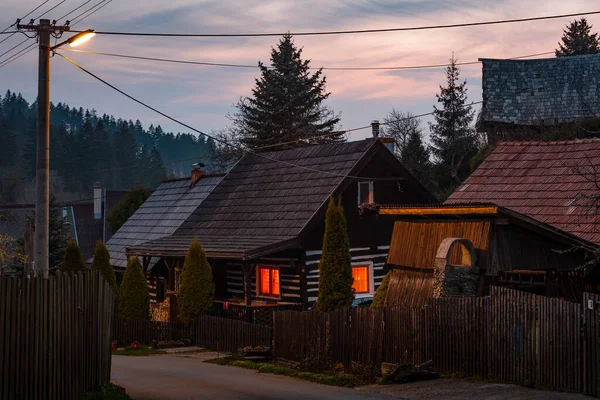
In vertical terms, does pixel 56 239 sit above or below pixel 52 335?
above

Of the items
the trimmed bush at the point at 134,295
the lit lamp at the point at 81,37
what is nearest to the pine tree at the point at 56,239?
the trimmed bush at the point at 134,295

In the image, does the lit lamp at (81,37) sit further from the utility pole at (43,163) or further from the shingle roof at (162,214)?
the shingle roof at (162,214)

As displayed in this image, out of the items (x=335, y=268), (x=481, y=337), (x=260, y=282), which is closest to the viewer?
(x=481, y=337)

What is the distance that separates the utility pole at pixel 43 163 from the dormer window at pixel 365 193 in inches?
764

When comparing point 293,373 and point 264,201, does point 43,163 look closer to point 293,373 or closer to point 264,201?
point 293,373

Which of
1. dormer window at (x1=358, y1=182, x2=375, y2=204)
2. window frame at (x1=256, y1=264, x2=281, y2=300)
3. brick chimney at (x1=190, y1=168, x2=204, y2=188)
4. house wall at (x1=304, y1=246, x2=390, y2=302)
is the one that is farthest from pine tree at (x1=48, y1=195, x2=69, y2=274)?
dormer window at (x1=358, y1=182, x2=375, y2=204)

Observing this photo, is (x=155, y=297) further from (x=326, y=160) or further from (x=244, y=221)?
(x=326, y=160)

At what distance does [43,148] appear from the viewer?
17609 millimetres

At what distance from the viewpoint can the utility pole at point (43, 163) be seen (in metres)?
17.1

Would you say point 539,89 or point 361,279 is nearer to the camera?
point 361,279

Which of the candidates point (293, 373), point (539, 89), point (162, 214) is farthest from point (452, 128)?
point (293, 373)

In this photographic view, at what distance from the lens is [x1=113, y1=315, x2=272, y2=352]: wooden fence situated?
25.6 metres

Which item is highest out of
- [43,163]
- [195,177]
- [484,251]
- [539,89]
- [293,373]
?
[539,89]

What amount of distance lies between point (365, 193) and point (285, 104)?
30.6 meters
